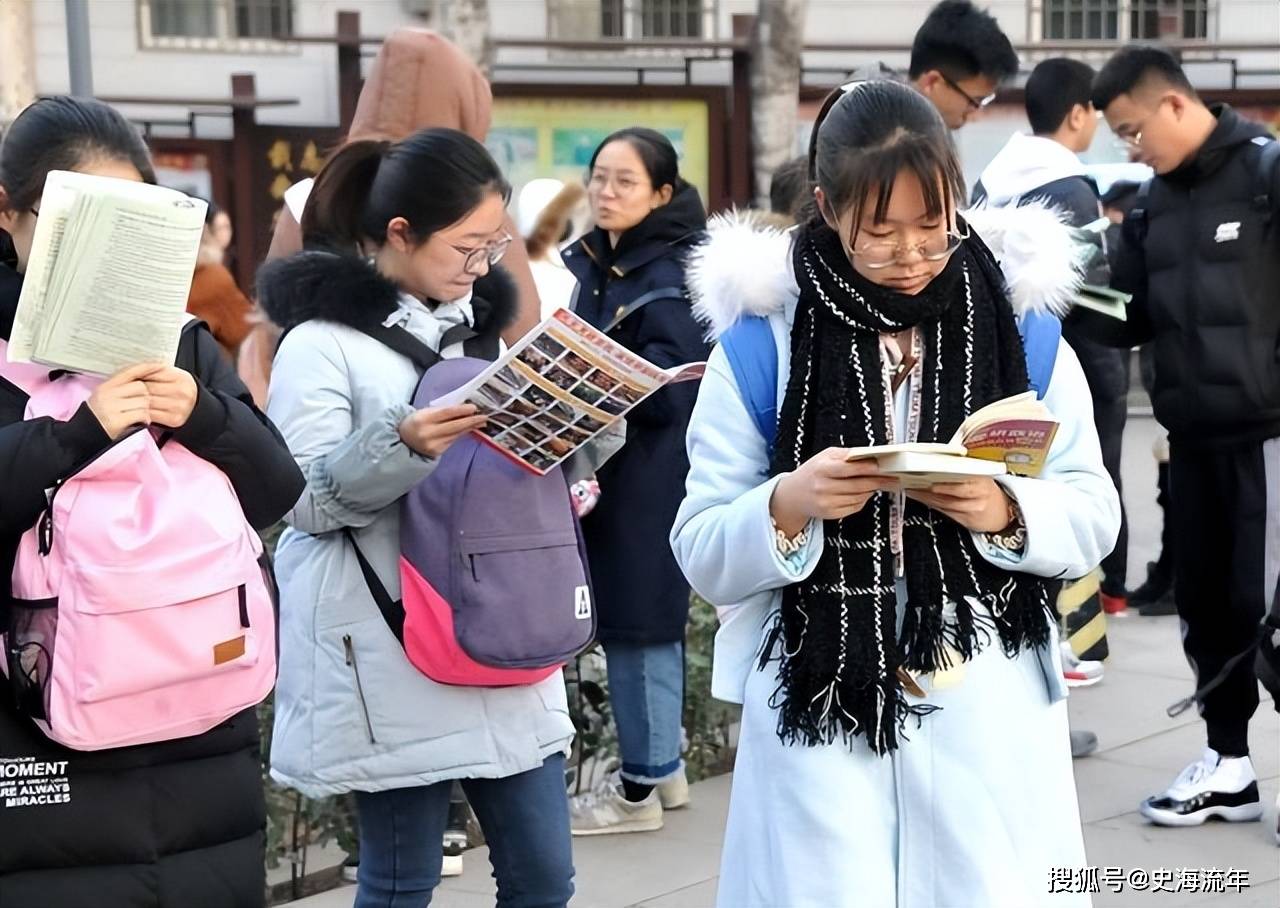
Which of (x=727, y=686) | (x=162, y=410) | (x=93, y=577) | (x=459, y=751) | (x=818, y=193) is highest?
(x=818, y=193)

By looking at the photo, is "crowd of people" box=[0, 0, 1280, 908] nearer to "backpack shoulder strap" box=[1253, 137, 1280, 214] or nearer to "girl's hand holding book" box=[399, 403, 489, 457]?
"girl's hand holding book" box=[399, 403, 489, 457]

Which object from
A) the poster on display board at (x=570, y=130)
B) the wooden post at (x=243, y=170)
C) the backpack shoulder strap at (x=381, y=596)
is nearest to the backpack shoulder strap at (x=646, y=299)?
the backpack shoulder strap at (x=381, y=596)

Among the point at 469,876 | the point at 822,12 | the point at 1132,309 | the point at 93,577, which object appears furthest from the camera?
the point at 822,12

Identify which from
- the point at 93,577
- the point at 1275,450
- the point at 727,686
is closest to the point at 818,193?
the point at 727,686

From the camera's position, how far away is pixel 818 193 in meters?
2.78

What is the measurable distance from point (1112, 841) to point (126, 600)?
358cm

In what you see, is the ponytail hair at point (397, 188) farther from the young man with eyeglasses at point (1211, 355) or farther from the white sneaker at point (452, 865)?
the young man with eyeglasses at point (1211, 355)

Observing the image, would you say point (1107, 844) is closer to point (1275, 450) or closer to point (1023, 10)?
point (1275, 450)

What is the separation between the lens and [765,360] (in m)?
2.79

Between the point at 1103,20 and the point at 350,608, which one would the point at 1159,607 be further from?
the point at 1103,20

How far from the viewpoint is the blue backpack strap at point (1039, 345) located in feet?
9.23

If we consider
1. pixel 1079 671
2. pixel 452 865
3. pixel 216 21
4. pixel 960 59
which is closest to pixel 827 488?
pixel 452 865

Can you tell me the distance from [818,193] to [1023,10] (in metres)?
18.8

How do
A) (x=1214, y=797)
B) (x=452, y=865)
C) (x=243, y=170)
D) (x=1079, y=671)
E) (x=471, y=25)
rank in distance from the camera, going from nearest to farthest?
1. (x=452, y=865)
2. (x=1214, y=797)
3. (x=1079, y=671)
4. (x=471, y=25)
5. (x=243, y=170)
